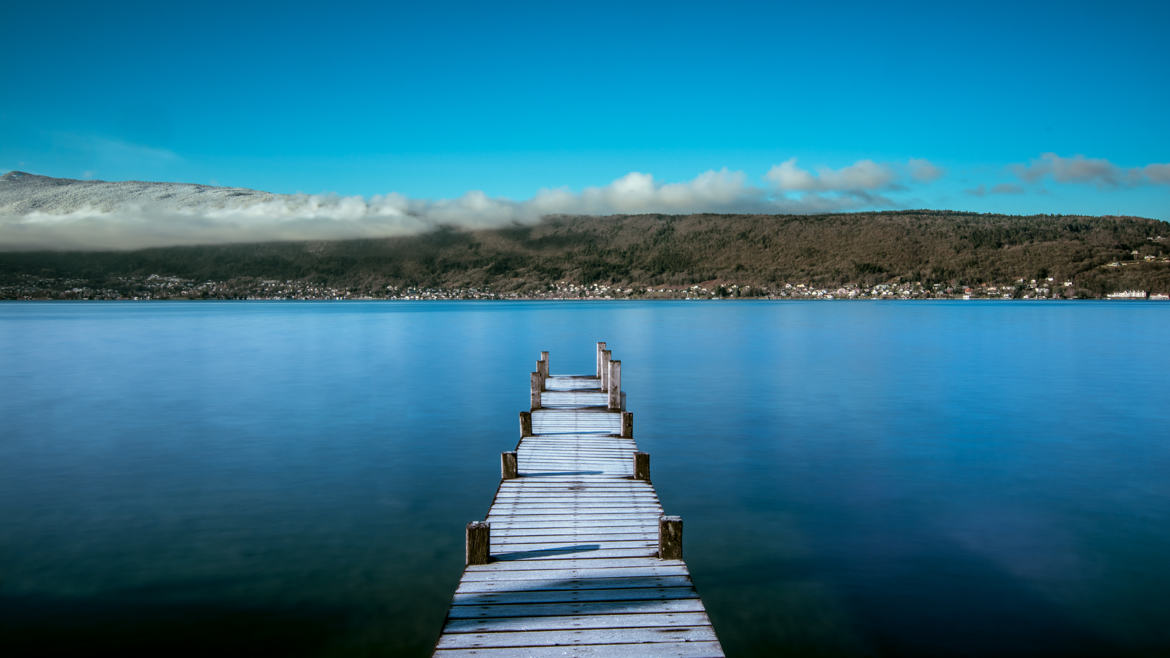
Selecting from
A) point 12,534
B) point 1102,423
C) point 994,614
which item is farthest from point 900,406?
point 12,534

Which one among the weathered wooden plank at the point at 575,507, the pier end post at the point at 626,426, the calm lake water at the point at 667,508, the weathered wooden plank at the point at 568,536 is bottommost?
the calm lake water at the point at 667,508

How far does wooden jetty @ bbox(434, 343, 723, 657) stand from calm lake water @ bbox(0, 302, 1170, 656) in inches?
48.9

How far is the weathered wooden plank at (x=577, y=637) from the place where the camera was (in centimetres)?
646

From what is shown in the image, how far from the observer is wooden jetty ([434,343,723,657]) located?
6.50 m

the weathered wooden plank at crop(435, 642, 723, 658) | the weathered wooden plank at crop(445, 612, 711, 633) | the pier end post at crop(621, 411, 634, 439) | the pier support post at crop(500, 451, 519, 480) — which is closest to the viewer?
the weathered wooden plank at crop(435, 642, 723, 658)

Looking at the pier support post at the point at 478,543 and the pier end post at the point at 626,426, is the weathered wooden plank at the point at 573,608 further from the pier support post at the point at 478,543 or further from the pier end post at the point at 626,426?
the pier end post at the point at 626,426

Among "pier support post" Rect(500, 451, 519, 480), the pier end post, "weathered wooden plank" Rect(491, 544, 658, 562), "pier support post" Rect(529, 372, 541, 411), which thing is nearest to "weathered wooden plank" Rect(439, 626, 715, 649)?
"weathered wooden plank" Rect(491, 544, 658, 562)

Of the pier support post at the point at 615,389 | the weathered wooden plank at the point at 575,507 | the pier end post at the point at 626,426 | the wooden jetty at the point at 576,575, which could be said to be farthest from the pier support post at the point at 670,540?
the pier support post at the point at 615,389

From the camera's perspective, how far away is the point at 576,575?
794 cm

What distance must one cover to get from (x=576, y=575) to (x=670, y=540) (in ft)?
3.64

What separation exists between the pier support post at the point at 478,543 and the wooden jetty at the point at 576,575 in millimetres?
11

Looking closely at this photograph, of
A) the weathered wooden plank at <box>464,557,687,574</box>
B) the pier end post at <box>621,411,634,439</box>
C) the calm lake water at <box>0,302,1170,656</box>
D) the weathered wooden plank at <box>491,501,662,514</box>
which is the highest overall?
the pier end post at <box>621,411,634,439</box>

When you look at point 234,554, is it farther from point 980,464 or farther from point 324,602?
point 980,464

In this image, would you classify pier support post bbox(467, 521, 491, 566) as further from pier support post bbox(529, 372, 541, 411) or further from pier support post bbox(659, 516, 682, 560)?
pier support post bbox(529, 372, 541, 411)
